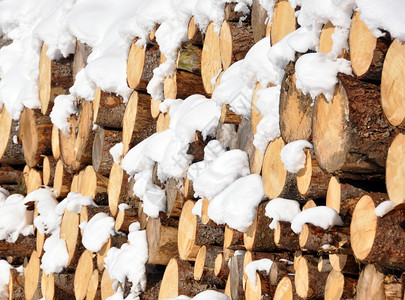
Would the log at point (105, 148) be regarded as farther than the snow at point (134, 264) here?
Yes

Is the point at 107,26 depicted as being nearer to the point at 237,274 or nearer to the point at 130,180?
the point at 130,180

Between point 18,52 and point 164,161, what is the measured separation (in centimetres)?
226

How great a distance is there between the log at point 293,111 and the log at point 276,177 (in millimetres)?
100

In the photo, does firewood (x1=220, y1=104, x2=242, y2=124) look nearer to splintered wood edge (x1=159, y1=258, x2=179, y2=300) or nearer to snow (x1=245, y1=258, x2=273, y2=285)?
snow (x1=245, y1=258, x2=273, y2=285)

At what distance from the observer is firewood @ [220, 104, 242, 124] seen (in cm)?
219

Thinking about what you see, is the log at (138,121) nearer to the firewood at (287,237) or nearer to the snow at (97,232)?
the snow at (97,232)

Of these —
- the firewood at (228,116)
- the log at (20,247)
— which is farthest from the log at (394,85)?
the log at (20,247)

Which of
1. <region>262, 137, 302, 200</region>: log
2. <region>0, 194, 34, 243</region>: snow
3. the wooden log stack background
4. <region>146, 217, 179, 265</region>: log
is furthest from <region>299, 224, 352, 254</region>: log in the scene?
<region>0, 194, 34, 243</region>: snow

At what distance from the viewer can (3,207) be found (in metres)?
4.04

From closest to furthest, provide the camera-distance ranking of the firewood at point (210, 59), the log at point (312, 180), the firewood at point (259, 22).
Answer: the log at point (312, 180), the firewood at point (259, 22), the firewood at point (210, 59)

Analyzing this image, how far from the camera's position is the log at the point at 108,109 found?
3.07 metres

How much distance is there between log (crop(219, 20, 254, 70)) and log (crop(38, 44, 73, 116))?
1550 mm

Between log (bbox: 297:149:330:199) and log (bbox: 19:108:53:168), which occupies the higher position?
log (bbox: 297:149:330:199)

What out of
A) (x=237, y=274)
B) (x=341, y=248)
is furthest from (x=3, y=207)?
(x=341, y=248)
